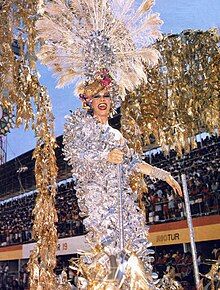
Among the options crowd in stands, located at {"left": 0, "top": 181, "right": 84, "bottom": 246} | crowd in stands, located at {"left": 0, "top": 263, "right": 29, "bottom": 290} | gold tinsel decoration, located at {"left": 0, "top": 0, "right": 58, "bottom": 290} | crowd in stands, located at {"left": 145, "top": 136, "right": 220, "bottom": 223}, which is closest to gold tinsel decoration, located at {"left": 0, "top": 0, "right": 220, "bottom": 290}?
gold tinsel decoration, located at {"left": 0, "top": 0, "right": 58, "bottom": 290}

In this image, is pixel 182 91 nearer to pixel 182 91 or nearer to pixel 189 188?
pixel 182 91

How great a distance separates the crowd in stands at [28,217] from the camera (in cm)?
1378

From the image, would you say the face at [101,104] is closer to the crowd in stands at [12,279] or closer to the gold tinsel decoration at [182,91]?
the gold tinsel decoration at [182,91]

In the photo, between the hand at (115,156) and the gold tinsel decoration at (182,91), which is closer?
the hand at (115,156)

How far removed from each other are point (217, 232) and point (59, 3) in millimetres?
6436

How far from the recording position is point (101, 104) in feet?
10.3

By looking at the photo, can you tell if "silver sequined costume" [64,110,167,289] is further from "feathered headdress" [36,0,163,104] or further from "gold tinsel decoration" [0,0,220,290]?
"gold tinsel decoration" [0,0,220,290]

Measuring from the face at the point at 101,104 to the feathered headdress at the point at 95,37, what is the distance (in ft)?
0.28

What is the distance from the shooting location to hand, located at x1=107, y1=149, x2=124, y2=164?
2846 mm

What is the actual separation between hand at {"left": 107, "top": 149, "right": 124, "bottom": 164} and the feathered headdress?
547mm

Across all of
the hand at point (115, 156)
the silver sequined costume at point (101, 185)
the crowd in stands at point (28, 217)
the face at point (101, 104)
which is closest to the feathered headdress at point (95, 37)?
the face at point (101, 104)

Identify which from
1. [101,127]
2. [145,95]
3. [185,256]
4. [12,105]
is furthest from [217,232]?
[101,127]

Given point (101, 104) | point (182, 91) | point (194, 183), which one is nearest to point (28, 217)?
point (194, 183)

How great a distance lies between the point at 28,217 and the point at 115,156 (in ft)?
45.3
